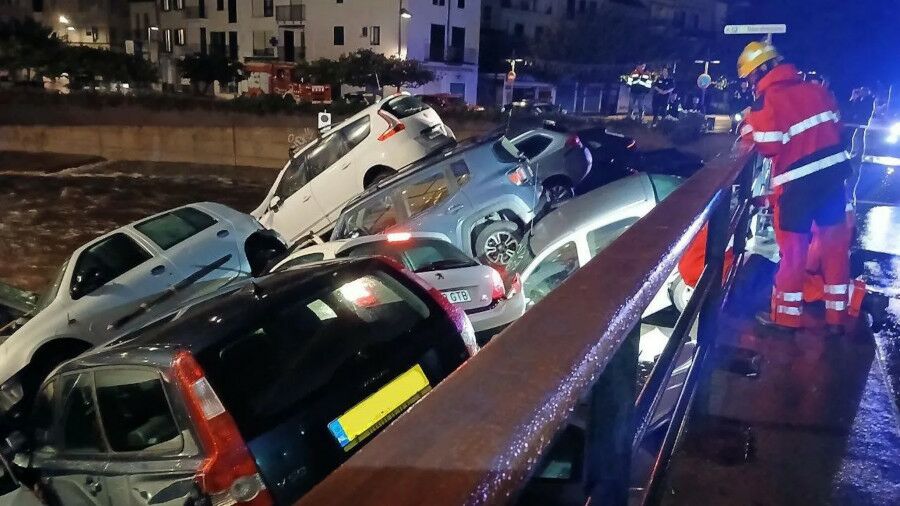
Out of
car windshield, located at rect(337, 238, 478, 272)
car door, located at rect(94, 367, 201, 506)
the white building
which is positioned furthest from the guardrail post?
the white building

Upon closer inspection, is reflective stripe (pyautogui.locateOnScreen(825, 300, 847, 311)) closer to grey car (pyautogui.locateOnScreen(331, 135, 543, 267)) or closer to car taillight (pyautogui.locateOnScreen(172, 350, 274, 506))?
car taillight (pyautogui.locateOnScreen(172, 350, 274, 506))

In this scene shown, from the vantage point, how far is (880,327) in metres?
4.61

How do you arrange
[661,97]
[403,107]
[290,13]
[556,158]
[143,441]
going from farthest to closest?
[290,13] → [661,97] → [403,107] → [556,158] → [143,441]

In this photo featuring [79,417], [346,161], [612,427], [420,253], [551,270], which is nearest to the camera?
[612,427]

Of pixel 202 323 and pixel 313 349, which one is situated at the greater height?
pixel 202 323

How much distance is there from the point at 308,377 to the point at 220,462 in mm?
585

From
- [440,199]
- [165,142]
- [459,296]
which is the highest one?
[440,199]

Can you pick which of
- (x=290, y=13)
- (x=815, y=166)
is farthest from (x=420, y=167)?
(x=290, y=13)

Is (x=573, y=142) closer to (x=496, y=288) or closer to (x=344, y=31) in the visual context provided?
(x=496, y=288)

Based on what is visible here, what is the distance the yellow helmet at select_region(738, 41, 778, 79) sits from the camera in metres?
4.58

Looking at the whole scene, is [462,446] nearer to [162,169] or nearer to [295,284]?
[295,284]

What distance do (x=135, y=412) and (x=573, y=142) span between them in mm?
7649

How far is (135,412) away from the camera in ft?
12.2

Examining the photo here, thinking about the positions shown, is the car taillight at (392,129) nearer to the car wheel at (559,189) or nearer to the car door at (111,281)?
the car wheel at (559,189)
